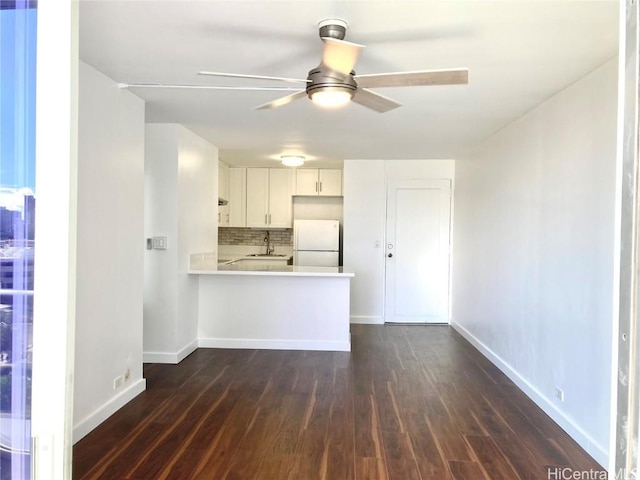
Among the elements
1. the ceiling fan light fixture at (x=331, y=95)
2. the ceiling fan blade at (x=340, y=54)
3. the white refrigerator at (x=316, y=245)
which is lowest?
the white refrigerator at (x=316, y=245)

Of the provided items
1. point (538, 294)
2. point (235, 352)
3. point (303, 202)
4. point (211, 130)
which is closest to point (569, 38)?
point (538, 294)

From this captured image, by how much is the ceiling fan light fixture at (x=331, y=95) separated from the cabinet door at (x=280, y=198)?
469 cm

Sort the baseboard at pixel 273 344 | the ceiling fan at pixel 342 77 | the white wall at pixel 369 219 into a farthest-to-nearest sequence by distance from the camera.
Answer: the white wall at pixel 369 219 < the baseboard at pixel 273 344 < the ceiling fan at pixel 342 77

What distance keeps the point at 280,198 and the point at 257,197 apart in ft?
1.22

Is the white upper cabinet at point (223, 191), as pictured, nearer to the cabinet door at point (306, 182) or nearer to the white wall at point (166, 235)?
the cabinet door at point (306, 182)

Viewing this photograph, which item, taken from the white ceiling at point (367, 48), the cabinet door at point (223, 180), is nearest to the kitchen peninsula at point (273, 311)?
the white ceiling at point (367, 48)

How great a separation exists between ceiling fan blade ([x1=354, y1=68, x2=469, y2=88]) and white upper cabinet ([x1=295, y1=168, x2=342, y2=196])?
15.3 feet

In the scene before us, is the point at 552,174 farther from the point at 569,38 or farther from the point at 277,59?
the point at 277,59

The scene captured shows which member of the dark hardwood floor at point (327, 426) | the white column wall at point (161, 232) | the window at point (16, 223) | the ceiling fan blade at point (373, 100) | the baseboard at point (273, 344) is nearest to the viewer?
the window at point (16, 223)

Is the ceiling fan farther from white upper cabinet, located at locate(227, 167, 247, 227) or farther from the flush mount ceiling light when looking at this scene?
white upper cabinet, located at locate(227, 167, 247, 227)

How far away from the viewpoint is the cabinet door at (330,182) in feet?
21.8

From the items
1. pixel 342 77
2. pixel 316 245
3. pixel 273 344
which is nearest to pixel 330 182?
pixel 316 245

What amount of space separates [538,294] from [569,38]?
1.80 meters

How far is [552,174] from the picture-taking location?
2941 mm
